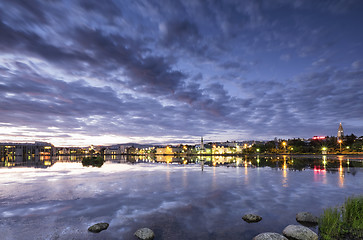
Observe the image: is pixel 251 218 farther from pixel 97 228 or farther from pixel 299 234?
pixel 97 228

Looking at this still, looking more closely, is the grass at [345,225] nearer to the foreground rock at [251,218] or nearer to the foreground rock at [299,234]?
the foreground rock at [299,234]

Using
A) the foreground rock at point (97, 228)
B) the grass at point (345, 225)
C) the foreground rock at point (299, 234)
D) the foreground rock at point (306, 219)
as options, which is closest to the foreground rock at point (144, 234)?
the foreground rock at point (97, 228)

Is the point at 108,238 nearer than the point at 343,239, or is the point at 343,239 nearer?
the point at 343,239

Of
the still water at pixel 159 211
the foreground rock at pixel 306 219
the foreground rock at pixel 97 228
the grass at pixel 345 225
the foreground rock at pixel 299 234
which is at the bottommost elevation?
the still water at pixel 159 211

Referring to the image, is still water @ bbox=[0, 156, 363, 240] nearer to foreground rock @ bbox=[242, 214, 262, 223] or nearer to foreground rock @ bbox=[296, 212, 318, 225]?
foreground rock @ bbox=[242, 214, 262, 223]

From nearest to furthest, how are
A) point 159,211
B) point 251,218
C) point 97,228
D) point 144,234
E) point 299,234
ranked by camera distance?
point 299,234, point 144,234, point 97,228, point 251,218, point 159,211

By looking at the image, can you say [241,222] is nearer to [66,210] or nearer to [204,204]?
[204,204]

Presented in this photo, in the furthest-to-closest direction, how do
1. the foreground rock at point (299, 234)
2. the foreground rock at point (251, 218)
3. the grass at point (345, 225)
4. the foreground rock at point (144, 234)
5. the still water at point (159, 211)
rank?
the foreground rock at point (251, 218) < the still water at point (159, 211) < the foreground rock at point (144, 234) < the foreground rock at point (299, 234) < the grass at point (345, 225)

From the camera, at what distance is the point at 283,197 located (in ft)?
73.4

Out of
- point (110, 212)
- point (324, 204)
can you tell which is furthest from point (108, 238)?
point (324, 204)

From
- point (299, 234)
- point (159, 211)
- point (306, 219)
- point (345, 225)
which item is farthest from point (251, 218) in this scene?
point (159, 211)

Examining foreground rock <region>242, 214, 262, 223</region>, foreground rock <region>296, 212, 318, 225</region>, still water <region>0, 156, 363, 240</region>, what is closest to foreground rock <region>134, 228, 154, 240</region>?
still water <region>0, 156, 363, 240</region>

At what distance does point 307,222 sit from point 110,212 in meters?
15.7

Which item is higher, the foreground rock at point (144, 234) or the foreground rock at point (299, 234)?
the foreground rock at point (299, 234)
